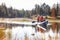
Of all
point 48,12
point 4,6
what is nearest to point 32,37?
point 48,12

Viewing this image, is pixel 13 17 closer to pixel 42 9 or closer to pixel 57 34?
pixel 42 9

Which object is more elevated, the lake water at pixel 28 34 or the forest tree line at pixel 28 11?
the forest tree line at pixel 28 11

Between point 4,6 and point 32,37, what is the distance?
402 millimetres

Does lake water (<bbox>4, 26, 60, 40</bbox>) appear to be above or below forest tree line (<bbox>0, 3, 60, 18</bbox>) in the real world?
below

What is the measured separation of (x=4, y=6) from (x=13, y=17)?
138mm

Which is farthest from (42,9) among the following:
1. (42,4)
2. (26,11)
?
(26,11)

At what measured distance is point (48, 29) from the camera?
129cm

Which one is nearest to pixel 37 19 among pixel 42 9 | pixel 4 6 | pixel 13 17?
pixel 42 9

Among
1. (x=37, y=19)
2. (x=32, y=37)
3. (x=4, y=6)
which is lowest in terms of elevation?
(x=32, y=37)

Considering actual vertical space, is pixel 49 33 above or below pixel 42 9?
below

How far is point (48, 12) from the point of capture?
1.30 metres

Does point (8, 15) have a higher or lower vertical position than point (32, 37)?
higher

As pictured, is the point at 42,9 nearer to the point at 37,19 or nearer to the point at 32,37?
the point at 37,19

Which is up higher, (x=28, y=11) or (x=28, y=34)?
(x=28, y=11)
